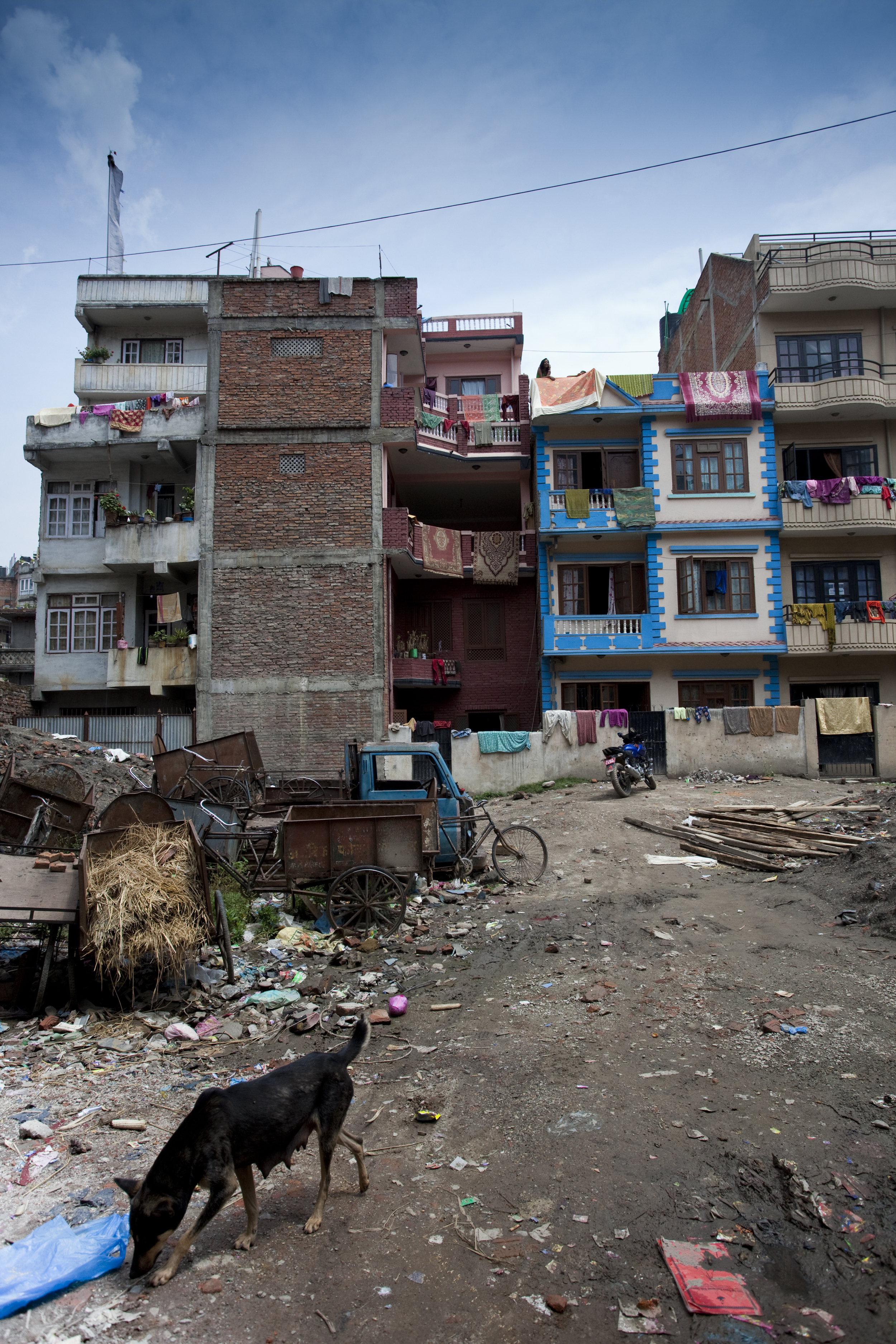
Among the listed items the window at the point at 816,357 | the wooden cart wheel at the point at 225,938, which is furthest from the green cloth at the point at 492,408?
the wooden cart wheel at the point at 225,938

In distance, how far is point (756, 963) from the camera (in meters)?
7.52

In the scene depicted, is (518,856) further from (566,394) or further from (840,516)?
(840,516)

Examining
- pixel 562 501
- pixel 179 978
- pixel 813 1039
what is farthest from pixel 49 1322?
pixel 562 501

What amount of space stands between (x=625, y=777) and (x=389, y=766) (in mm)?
7704

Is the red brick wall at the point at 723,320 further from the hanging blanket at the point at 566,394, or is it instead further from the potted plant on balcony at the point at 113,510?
the potted plant on balcony at the point at 113,510

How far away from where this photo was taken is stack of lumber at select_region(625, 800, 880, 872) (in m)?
11.3

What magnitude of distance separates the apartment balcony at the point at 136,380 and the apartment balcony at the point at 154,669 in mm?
8143

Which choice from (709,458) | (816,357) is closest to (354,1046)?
(709,458)

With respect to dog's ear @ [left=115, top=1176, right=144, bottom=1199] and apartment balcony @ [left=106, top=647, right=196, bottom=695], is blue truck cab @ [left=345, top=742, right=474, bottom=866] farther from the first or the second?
apartment balcony @ [left=106, top=647, right=196, bottom=695]

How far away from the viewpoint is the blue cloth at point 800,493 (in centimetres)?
2422

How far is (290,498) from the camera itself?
22.1m

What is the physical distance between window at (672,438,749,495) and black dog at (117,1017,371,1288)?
22996 mm

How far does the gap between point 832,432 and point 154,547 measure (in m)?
21.1

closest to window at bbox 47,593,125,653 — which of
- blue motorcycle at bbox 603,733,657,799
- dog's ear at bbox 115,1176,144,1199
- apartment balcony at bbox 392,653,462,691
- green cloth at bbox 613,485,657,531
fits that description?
apartment balcony at bbox 392,653,462,691
